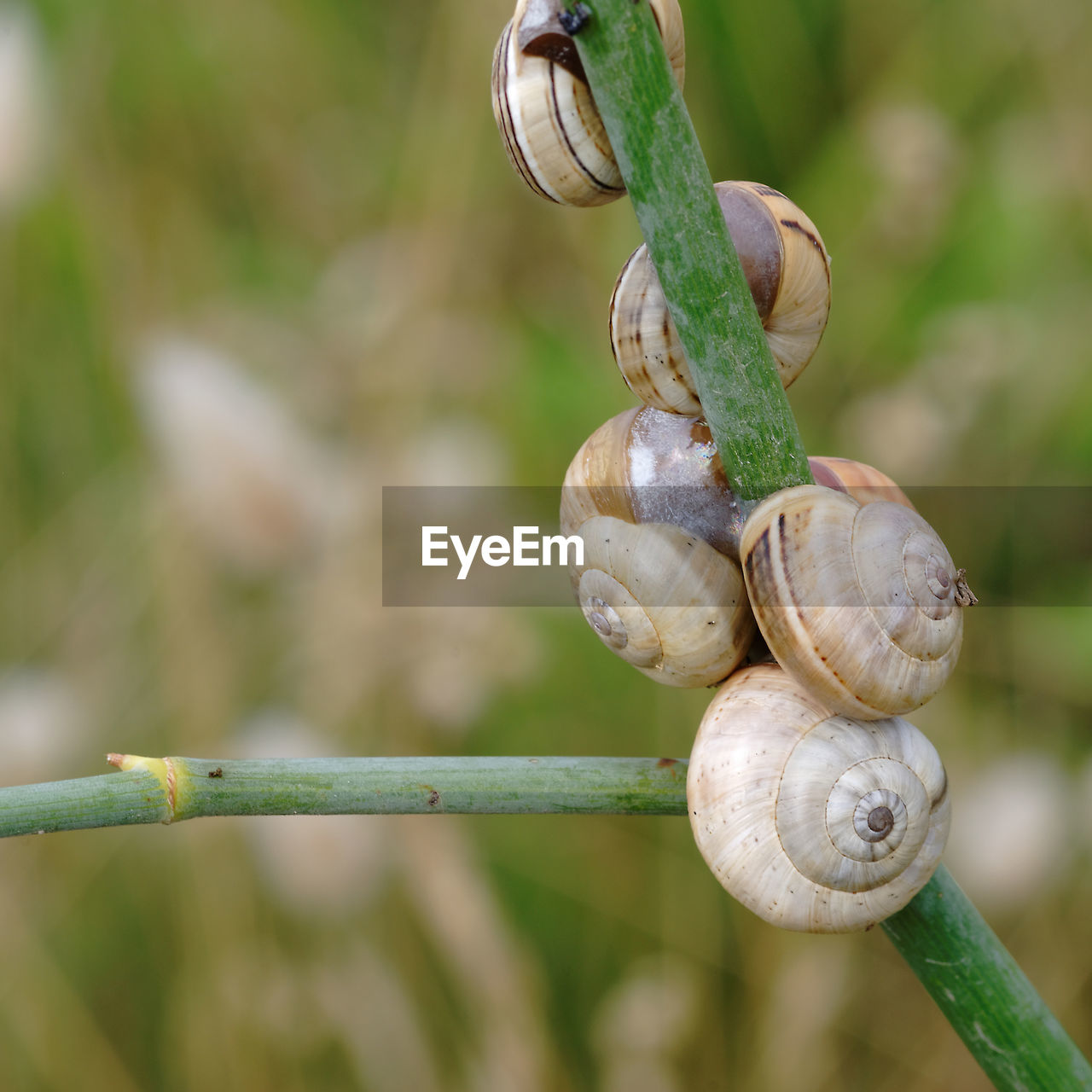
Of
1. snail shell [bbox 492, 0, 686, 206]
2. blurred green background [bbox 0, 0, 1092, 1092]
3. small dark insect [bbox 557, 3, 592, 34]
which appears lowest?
blurred green background [bbox 0, 0, 1092, 1092]

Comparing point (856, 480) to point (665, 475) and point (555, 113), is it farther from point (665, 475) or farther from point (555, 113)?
point (555, 113)

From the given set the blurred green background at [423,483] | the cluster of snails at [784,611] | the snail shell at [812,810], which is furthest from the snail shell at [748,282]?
the blurred green background at [423,483]

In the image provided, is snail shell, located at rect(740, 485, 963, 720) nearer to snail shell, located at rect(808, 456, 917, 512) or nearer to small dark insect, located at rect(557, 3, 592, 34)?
snail shell, located at rect(808, 456, 917, 512)

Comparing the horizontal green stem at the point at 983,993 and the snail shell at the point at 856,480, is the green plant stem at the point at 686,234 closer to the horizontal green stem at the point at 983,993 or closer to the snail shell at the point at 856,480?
the snail shell at the point at 856,480

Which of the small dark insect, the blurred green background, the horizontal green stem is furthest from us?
the blurred green background

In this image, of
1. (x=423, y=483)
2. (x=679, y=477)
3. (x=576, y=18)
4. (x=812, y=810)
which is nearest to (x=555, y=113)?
(x=576, y=18)

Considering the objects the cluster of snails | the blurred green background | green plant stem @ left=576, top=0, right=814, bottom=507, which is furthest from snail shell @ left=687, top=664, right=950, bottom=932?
the blurred green background

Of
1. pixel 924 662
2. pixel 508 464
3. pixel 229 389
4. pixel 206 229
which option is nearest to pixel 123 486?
pixel 229 389
